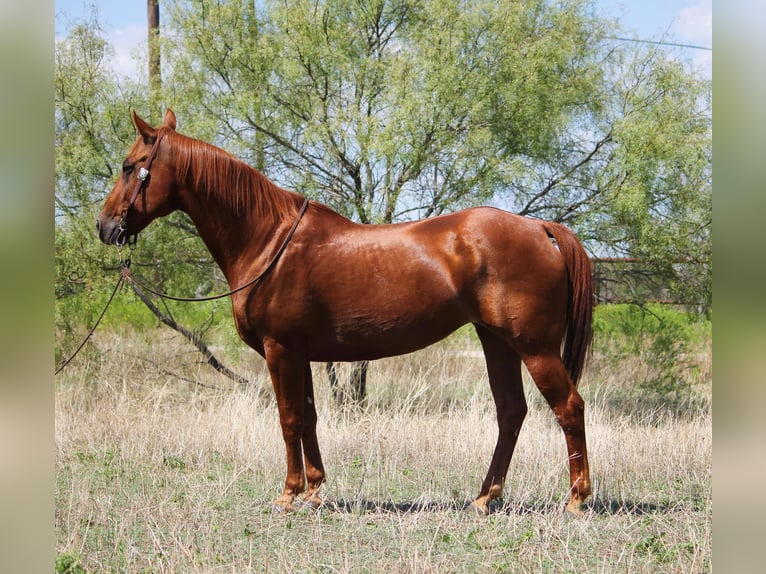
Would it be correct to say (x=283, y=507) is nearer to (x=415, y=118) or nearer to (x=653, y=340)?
(x=415, y=118)

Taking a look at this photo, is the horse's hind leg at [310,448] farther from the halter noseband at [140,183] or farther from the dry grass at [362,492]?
the halter noseband at [140,183]

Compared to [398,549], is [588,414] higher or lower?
higher

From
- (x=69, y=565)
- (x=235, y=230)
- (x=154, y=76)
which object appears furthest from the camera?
(x=154, y=76)

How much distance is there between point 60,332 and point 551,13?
23.0ft

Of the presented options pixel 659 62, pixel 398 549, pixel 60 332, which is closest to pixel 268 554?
pixel 398 549

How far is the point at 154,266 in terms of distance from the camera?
8.33m

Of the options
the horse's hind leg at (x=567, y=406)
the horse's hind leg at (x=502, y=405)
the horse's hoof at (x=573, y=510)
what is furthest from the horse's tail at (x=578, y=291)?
the horse's hoof at (x=573, y=510)

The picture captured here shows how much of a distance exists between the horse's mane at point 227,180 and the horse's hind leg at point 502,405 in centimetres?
156

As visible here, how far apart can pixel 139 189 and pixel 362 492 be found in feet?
8.13

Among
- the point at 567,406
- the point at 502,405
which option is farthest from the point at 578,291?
the point at 502,405

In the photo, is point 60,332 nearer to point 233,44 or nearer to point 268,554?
point 233,44

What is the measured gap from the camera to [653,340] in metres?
8.95

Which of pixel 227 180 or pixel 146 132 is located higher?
pixel 146 132

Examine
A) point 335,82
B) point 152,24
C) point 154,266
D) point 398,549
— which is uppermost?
point 152,24
